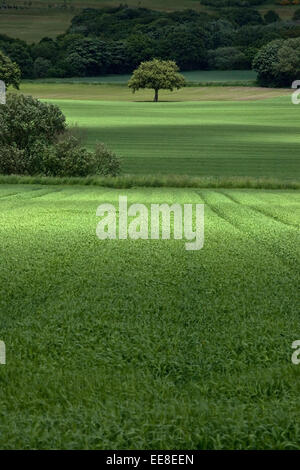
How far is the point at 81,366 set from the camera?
1144 cm

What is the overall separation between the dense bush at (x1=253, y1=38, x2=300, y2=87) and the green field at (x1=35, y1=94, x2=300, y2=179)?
13264 mm

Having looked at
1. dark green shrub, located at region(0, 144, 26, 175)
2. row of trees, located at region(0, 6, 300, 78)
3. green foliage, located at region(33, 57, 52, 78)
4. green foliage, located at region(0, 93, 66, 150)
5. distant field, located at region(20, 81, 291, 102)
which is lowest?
dark green shrub, located at region(0, 144, 26, 175)

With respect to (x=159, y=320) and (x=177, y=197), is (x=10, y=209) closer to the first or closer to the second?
(x=177, y=197)

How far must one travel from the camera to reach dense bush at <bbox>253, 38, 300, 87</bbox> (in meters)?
150

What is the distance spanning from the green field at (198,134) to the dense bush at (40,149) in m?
3.28

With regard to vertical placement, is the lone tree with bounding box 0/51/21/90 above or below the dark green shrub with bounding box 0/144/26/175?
above

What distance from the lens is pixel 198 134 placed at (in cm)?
9675

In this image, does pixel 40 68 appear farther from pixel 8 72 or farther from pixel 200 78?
pixel 8 72

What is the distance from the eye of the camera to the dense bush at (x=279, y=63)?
14950 cm

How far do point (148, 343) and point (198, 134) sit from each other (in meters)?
85.9

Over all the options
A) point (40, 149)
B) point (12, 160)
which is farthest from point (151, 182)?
point (12, 160)

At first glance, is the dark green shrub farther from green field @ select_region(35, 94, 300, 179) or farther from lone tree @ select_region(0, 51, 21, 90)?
lone tree @ select_region(0, 51, 21, 90)

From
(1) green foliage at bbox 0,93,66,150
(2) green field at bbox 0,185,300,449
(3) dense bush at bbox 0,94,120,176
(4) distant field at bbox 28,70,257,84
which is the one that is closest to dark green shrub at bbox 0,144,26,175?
(3) dense bush at bbox 0,94,120,176

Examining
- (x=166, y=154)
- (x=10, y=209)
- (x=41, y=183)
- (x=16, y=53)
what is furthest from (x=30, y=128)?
(x=16, y=53)
